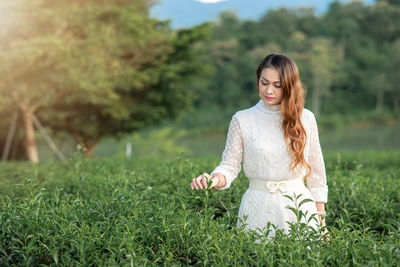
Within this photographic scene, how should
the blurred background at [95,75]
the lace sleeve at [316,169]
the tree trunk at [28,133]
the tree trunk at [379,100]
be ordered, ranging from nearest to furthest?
the lace sleeve at [316,169] < the blurred background at [95,75] < the tree trunk at [28,133] < the tree trunk at [379,100]

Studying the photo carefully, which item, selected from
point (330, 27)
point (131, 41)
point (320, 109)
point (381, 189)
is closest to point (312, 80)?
point (320, 109)

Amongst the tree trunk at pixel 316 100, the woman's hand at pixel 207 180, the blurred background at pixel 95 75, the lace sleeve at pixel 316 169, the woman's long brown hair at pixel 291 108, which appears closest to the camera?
the woman's hand at pixel 207 180

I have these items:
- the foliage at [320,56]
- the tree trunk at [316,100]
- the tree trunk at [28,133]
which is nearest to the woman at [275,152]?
the tree trunk at [28,133]

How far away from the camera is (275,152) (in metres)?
2.59

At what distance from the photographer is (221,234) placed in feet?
7.52

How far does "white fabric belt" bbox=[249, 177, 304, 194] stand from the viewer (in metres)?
2.58

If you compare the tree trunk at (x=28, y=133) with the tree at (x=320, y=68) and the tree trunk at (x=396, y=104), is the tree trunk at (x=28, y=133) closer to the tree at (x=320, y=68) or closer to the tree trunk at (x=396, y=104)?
the tree at (x=320, y=68)

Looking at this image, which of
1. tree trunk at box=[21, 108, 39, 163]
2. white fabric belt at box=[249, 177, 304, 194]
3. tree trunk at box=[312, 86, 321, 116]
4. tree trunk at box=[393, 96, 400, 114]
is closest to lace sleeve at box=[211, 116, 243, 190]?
white fabric belt at box=[249, 177, 304, 194]

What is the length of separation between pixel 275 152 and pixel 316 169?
299 millimetres

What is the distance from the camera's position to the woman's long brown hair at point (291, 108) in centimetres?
254

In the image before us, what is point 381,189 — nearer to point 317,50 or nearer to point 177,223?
point 177,223

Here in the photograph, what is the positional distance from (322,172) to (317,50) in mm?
46463

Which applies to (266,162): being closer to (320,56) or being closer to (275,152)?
(275,152)

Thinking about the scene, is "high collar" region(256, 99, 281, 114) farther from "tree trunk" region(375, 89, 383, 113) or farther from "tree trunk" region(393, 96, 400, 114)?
"tree trunk" region(375, 89, 383, 113)
